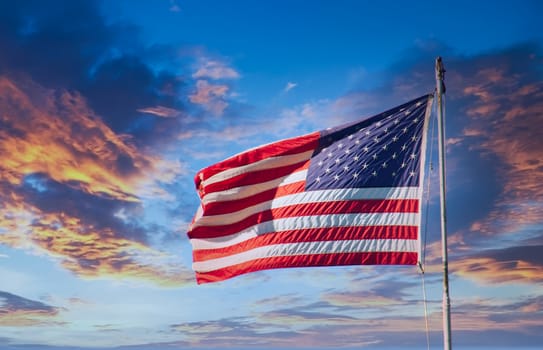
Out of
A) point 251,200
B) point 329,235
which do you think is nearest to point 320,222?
point 329,235

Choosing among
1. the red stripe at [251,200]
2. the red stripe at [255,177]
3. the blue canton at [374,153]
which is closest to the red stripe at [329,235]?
the red stripe at [251,200]

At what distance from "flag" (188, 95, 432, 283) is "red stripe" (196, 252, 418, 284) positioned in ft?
0.10

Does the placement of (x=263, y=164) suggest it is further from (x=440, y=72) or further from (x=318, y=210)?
(x=440, y=72)

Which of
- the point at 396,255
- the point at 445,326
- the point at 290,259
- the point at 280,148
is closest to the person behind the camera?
the point at 445,326

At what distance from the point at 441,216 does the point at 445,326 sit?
2.92m

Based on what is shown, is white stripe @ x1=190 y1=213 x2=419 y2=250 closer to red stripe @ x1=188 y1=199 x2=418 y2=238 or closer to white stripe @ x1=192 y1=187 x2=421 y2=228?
red stripe @ x1=188 y1=199 x2=418 y2=238

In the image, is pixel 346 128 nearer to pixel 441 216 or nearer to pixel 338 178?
pixel 338 178

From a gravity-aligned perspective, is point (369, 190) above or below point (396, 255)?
above

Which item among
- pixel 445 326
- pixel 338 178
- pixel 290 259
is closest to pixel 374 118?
pixel 338 178

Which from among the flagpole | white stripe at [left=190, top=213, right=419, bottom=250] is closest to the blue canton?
white stripe at [left=190, top=213, right=419, bottom=250]

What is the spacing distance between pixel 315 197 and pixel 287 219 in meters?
1.15

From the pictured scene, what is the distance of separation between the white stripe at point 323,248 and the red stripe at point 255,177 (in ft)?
7.56

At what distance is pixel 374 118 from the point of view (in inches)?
774

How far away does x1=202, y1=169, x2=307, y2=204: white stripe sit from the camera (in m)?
20.5
